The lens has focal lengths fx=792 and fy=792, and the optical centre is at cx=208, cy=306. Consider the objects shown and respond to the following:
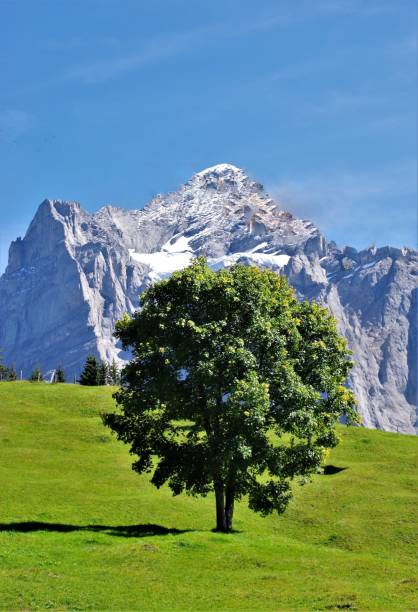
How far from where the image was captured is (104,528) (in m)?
48.6

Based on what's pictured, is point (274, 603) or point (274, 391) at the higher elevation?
point (274, 391)

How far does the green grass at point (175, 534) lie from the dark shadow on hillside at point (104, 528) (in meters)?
0.12

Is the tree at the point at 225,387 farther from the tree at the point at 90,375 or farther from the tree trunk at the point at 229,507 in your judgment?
the tree at the point at 90,375

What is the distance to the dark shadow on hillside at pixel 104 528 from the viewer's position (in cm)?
4662

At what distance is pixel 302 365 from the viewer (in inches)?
2053

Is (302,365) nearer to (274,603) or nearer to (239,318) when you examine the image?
(239,318)

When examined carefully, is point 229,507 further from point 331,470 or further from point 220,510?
point 331,470

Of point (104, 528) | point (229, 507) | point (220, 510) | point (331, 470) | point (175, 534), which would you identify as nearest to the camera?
point (175, 534)

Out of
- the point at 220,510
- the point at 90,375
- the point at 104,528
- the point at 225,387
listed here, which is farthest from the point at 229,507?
the point at 90,375

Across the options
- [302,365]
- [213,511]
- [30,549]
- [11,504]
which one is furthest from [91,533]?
[302,365]

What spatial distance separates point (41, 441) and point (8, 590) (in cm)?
4085

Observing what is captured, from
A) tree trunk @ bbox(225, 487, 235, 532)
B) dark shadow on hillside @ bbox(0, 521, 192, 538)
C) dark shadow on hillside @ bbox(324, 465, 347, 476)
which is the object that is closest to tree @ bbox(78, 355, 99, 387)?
dark shadow on hillside @ bbox(324, 465, 347, 476)

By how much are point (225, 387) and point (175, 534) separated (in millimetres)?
9066

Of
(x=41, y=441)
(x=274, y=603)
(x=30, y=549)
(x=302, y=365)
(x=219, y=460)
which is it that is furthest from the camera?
(x=41, y=441)
